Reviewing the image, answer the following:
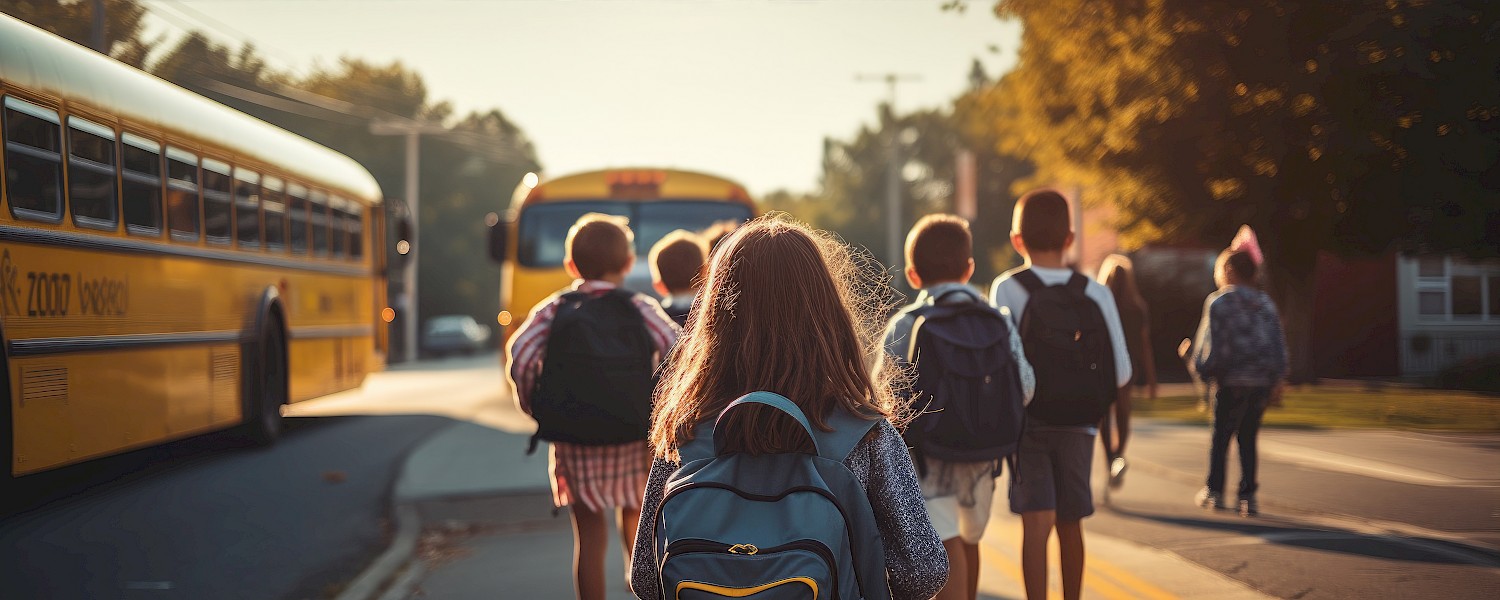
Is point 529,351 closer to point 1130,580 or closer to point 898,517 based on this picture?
point 898,517

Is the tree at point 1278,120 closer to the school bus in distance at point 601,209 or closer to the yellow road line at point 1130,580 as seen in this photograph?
the school bus in distance at point 601,209

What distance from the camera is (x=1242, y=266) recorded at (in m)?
8.36

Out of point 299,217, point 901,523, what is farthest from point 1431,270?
point 901,523

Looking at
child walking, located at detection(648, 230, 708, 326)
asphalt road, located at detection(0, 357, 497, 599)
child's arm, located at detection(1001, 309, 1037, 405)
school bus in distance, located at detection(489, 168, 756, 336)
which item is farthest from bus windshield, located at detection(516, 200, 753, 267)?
child's arm, located at detection(1001, 309, 1037, 405)

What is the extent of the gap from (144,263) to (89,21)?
1.65m

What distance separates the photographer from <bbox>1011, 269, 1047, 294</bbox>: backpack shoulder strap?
201 inches

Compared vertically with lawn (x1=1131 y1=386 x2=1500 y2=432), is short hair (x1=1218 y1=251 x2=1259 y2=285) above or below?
above

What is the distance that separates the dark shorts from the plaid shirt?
142cm

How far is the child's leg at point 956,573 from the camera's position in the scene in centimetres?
463

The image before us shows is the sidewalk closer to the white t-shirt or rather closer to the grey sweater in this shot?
the white t-shirt

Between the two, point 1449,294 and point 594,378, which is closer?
point 594,378

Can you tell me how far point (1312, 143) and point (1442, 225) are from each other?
2.75m

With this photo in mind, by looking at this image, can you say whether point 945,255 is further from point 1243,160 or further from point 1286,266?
point 1286,266

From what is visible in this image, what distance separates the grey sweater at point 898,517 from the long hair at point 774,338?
0.25 ft
